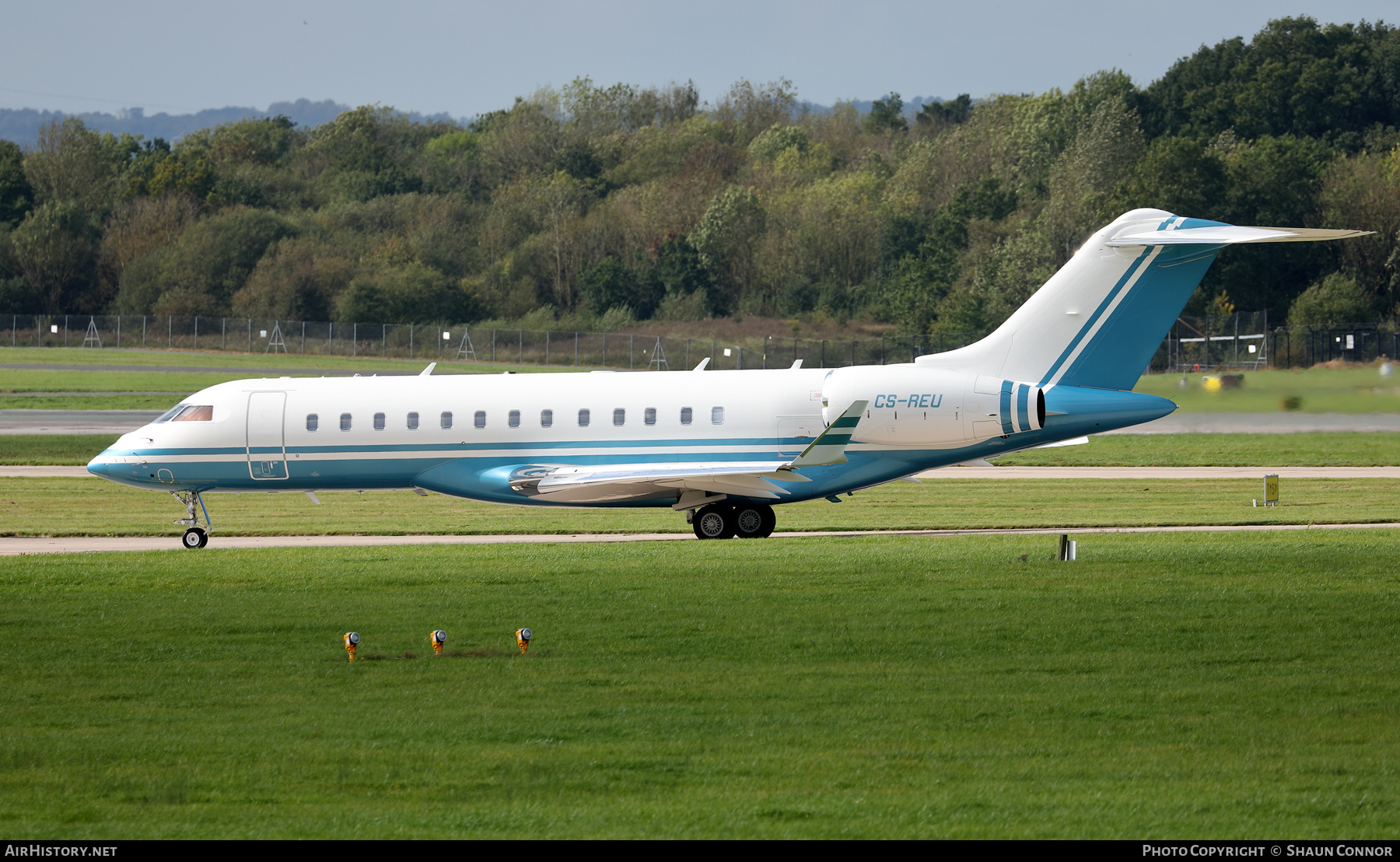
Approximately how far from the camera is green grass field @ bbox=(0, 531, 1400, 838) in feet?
32.8

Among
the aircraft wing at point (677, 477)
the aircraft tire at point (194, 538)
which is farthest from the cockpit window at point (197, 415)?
the aircraft wing at point (677, 477)

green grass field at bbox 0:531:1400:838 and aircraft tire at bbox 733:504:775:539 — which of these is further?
aircraft tire at bbox 733:504:775:539

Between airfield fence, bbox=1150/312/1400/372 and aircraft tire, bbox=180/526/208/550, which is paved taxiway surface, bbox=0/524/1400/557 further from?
airfield fence, bbox=1150/312/1400/372

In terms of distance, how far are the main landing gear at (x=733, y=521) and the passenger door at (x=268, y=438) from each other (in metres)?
8.53

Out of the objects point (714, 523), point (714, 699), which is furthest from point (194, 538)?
point (714, 699)

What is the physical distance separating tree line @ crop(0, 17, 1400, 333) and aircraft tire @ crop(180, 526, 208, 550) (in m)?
62.6

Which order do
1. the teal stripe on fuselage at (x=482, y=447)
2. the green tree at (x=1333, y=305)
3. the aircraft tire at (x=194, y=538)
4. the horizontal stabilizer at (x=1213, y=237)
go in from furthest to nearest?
1. the green tree at (x=1333, y=305)
2. the aircraft tire at (x=194, y=538)
3. the teal stripe on fuselage at (x=482, y=447)
4. the horizontal stabilizer at (x=1213, y=237)

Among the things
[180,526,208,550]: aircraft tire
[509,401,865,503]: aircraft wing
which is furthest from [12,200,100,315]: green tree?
[509,401,865,503]: aircraft wing

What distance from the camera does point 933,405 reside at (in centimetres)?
2602

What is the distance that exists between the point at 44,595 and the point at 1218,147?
9132 centimetres

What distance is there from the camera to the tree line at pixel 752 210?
84.4 meters

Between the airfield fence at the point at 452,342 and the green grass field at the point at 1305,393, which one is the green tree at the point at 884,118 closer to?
the airfield fence at the point at 452,342
